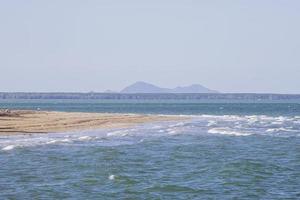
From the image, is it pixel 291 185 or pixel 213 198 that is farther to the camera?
pixel 291 185

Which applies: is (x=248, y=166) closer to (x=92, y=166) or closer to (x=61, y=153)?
(x=92, y=166)

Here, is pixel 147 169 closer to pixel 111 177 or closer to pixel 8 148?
pixel 111 177

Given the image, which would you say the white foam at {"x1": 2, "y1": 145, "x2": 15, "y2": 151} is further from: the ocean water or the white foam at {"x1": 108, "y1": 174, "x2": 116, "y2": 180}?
the white foam at {"x1": 108, "y1": 174, "x2": 116, "y2": 180}

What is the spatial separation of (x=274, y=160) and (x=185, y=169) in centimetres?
635

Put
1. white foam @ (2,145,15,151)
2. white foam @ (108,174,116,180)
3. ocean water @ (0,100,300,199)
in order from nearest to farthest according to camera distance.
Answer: ocean water @ (0,100,300,199)
white foam @ (108,174,116,180)
white foam @ (2,145,15,151)

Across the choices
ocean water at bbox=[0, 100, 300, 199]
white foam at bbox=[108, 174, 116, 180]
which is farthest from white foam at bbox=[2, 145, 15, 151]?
white foam at bbox=[108, 174, 116, 180]

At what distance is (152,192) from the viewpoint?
24188 mm

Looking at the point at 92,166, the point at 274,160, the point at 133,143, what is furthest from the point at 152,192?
the point at 133,143

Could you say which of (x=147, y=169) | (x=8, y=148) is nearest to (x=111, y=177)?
(x=147, y=169)

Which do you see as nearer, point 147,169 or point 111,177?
point 111,177

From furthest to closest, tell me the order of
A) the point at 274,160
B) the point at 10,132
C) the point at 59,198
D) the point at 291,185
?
the point at 10,132 < the point at 274,160 < the point at 291,185 < the point at 59,198

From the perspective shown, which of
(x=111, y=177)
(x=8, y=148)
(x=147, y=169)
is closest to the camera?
(x=111, y=177)

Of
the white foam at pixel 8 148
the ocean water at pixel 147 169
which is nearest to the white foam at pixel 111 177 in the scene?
the ocean water at pixel 147 169

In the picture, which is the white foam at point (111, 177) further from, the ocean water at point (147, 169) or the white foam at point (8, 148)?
the white foam at point (8, 148)
